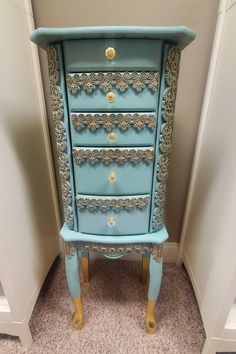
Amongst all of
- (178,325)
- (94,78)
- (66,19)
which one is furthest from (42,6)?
(178,325)

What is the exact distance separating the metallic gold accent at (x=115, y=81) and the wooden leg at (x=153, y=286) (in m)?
0.60

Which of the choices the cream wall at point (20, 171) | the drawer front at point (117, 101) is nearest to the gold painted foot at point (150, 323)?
the cream wall at point (20, 171)

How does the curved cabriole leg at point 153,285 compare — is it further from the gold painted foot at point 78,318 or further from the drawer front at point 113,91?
the drawer front at point 113,91

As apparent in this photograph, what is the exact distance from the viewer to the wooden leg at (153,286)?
835 millimetres

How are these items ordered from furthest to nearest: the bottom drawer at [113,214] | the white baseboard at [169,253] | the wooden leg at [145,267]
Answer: the white baseboard at [169,253]
the wooden leg at [145,267]
the bottom drawer at [113,214]

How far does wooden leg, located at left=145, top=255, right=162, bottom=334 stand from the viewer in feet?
2.74

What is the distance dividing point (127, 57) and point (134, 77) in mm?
53

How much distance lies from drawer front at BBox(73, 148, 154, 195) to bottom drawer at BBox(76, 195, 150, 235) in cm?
3

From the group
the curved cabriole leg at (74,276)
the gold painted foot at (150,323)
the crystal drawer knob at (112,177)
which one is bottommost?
the gold painted foot at (150,323)

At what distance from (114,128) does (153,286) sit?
24.9 inches

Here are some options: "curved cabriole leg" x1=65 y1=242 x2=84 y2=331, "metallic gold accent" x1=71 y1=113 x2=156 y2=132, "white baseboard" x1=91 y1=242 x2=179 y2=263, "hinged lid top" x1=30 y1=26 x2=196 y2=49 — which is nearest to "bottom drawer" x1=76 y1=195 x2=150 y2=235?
"curved cabriole leg" x1=65 y1=242 x2=84 y2=331

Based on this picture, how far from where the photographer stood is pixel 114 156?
68 cm

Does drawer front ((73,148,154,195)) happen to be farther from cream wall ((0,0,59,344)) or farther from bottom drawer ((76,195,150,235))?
cream wall ((0,0,59,344))

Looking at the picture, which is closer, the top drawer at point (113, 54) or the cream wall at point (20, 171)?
the top drawer at point (113, 54)
